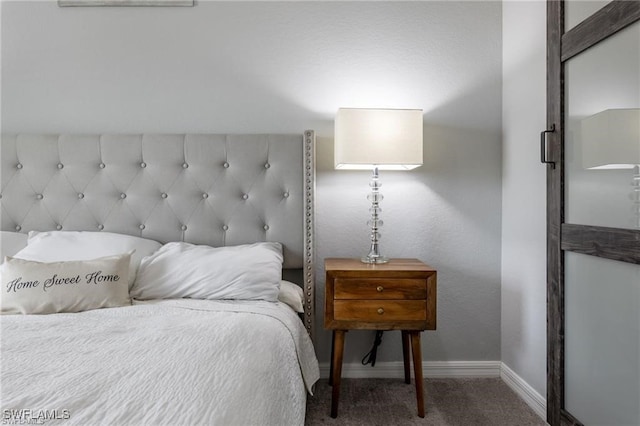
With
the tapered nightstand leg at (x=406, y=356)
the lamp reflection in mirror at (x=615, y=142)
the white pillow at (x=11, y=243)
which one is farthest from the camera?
the tapered nightstand leg at (x=406, y=356)

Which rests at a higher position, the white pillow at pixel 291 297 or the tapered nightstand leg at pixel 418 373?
the white pillow at pixel 291 297

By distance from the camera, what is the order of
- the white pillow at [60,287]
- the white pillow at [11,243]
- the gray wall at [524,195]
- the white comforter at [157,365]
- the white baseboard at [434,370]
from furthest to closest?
the white baseboard at [434,370]
the white pillow at [11,243]
the gray wall at [524,195]
the white pillow at [60,287]
the white comforter at [157,365]

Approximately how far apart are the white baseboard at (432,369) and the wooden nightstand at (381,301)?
0.41m

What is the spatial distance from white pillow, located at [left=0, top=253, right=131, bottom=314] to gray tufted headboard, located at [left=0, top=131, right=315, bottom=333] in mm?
478

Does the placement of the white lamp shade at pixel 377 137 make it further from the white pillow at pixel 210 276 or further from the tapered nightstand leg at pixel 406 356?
the tapered nightstand leg at pixel 406 356

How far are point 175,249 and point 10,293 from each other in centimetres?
64

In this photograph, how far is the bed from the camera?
0.86m

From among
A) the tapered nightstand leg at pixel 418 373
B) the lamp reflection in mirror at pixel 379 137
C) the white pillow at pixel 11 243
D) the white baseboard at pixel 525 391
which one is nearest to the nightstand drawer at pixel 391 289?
the tapered nightstand leg at pixel 418 373

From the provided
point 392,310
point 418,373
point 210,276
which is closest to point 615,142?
point 392,310

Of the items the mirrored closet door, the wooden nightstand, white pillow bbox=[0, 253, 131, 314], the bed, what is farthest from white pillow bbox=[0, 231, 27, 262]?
the mirrored closet door

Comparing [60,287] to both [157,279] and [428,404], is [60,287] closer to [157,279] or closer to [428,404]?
[157,279]

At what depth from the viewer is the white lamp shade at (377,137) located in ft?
6.04

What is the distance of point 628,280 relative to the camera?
1301 mm

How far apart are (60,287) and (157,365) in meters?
0.86
